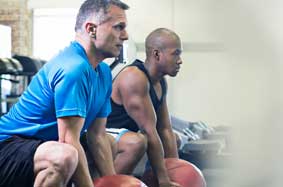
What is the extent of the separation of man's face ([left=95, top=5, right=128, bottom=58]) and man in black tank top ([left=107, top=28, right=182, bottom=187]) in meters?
0.54

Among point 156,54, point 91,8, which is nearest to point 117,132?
point 156,54

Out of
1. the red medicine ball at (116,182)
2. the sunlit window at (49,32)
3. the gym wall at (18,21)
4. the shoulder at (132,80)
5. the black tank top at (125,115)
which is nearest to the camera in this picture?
the red medicine ball at (116,182)

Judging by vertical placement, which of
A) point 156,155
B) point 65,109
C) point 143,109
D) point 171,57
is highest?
point 171,57

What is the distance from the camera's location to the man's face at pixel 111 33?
1941mm

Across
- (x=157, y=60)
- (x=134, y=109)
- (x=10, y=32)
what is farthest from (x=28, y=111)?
(x=10, y=32)

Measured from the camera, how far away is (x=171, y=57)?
2719 millimetres

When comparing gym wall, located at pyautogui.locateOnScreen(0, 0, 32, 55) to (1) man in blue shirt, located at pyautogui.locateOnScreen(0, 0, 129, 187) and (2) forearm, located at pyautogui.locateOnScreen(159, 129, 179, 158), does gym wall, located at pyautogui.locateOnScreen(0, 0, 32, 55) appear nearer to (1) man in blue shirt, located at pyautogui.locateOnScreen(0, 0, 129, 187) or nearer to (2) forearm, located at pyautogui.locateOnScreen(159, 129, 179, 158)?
(2) forearm, located at pyautogui.locateOnScreen(159, 129, 179, 158)

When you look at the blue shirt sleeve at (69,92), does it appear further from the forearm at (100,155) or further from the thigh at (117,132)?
the thigh at (117,132)

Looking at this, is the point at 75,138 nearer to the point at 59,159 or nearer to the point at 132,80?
the point at 59,159

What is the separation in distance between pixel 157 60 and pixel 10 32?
2.76 m

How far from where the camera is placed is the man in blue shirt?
1746 mm

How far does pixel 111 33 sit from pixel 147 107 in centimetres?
60

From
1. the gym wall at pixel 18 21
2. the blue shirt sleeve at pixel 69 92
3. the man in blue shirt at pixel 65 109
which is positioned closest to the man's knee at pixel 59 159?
the man in blue shirt at pixel 65 109

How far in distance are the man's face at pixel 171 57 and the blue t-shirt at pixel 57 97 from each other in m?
Result: 0.74
